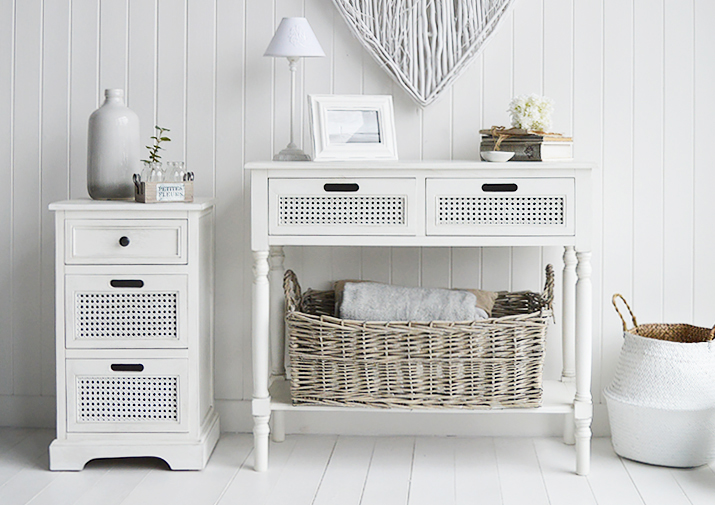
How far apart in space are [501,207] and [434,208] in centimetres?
18

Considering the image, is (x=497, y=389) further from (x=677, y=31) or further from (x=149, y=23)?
(x=149, y=23)

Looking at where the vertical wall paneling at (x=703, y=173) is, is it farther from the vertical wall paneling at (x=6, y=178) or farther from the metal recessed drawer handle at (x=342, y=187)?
the vertical wall paneling at (x=6, y=178)

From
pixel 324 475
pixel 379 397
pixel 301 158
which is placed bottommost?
pixel 324 475

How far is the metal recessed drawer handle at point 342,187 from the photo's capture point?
2.23 meters

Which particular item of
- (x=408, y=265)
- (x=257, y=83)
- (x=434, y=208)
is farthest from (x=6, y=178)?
(x=434, y=208)

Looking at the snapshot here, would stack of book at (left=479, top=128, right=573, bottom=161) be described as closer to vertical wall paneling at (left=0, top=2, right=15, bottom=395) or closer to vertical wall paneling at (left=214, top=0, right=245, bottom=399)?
vertical wall paneling at (left=214, top=0, right=245, bottom=399)

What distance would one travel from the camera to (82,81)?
266cm

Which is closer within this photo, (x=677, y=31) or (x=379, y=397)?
(x=379, y=397)

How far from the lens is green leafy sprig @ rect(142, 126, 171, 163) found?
95.1 inches

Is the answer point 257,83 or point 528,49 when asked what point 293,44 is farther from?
point 528,49

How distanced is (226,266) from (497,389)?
100 cm

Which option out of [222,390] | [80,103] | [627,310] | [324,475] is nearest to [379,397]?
[324,475]

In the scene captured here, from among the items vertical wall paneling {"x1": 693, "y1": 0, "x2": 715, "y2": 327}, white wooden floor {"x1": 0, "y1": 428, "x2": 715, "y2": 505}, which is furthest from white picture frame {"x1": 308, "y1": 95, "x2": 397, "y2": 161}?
vertical wall paneling {"x1": 693, "y1": 0, "x2": 715, "y2": 327}

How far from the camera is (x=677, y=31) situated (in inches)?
100
